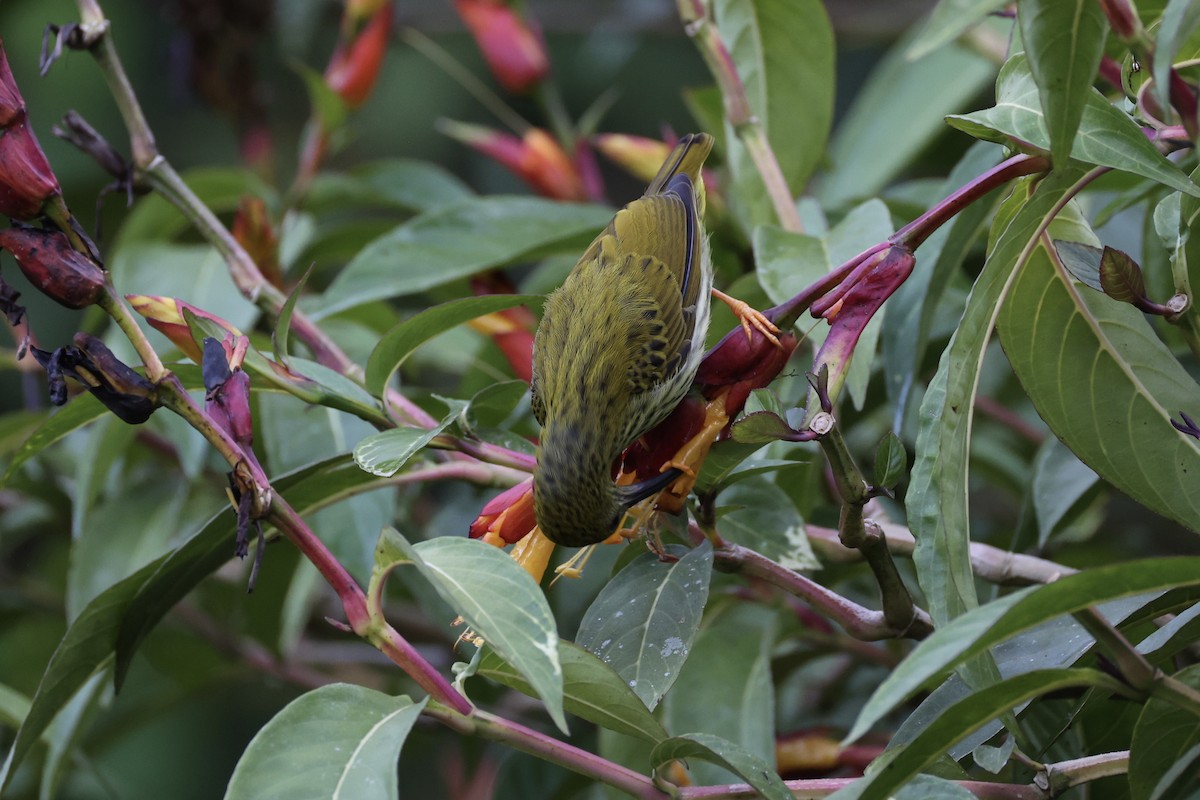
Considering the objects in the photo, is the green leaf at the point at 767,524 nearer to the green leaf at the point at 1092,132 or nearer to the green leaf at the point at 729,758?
the green leaf at the point at 729,758

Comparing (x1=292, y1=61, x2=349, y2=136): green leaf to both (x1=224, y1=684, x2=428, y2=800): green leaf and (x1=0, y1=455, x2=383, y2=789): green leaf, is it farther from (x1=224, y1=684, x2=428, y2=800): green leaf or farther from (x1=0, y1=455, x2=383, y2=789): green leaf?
(x1=224, y1=684, x2=428, y2=800): green leaf

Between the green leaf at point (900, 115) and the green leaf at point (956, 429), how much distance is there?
3.73 ft

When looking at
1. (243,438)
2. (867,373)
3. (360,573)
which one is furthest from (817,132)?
(243,438)

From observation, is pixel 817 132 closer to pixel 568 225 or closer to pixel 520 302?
pixel 568 225

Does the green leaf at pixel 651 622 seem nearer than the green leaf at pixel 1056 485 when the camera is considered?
Yes

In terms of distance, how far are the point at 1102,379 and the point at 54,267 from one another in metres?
0.87

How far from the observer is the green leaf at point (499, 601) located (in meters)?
0.71

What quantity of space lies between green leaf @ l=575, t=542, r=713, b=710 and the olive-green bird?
66mm

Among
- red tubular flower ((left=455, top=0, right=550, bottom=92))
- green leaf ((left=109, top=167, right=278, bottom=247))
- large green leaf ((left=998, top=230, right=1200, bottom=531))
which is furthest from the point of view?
red tubular flower ((left=455, top=0, right=550, bottom=92))

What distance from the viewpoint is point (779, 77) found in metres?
1.58

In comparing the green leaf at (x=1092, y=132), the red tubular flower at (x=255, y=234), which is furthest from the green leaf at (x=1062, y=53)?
the red tubular flower at (x=255, y=234)

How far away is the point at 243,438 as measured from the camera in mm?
892

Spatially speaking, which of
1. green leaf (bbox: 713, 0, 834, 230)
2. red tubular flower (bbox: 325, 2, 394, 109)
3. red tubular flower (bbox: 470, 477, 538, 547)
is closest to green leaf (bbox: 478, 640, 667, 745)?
red tubular flower (bbox: 470, 477, 538, 547)

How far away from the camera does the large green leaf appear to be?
1004mm
